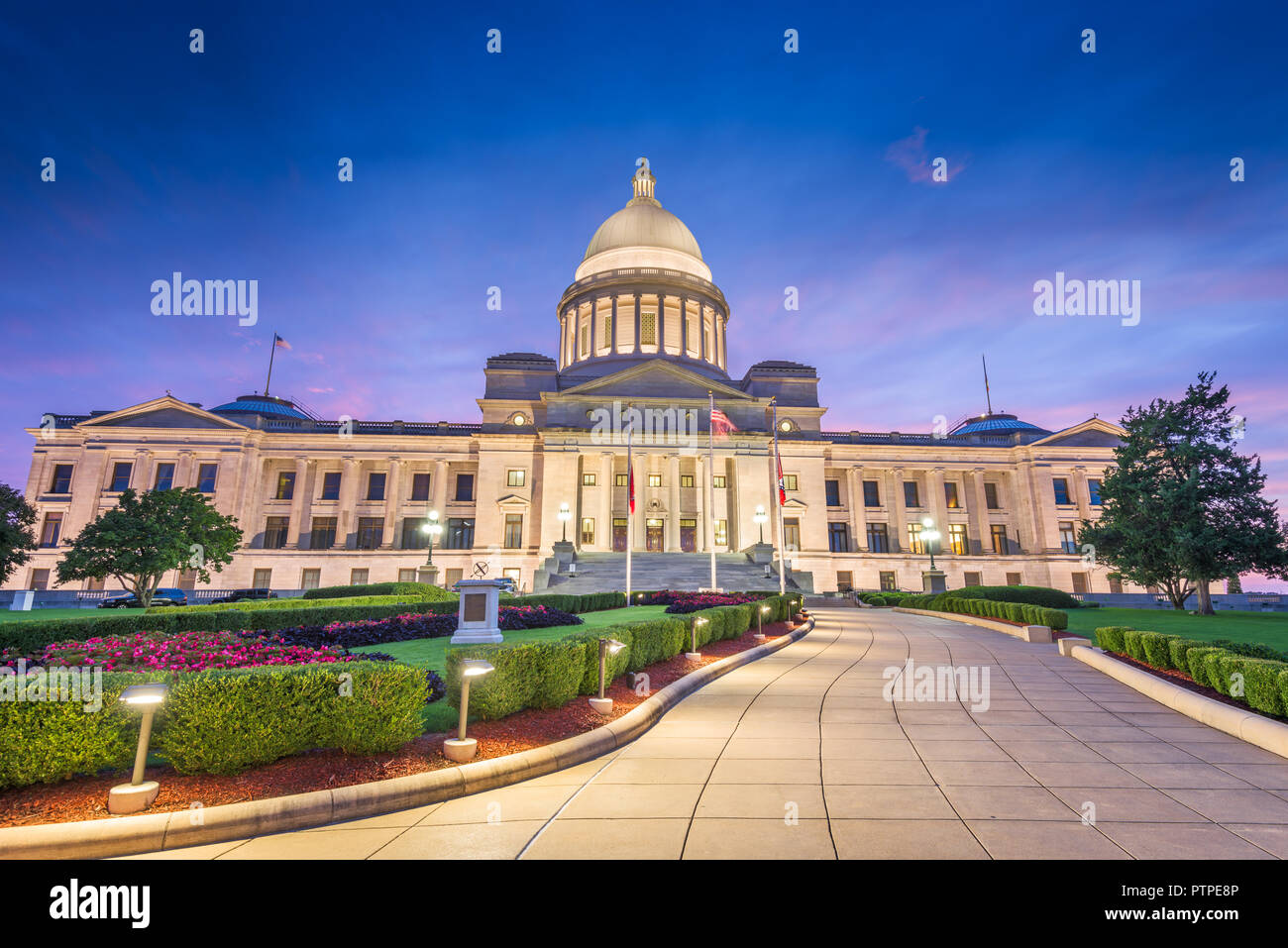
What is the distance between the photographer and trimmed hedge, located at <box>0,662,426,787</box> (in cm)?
597

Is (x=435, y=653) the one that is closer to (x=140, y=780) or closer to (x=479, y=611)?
(x=479, y=611)

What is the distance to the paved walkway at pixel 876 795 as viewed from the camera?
5336mm

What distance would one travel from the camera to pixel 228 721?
21.4 ft

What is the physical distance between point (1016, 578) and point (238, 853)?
65875 millimetres

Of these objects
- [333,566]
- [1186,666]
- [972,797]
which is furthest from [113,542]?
[1186,666]

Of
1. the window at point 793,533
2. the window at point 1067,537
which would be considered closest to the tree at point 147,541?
the window at point 793,533

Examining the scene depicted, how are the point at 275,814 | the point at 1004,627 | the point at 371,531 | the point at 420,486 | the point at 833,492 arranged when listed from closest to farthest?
the point at 275,814 → the point at 1004,627 → the point at 371,531 → the point at 420,486 → the point at 833,492

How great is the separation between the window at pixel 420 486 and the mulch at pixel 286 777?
54.0 meters

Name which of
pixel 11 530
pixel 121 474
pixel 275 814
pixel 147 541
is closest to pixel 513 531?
pixel 147 541

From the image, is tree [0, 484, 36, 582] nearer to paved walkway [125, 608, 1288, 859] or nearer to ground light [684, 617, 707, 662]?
ground light [684, 617, 707, 662]

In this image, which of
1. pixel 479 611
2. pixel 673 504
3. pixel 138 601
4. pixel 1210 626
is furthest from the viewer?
pixel 673 504

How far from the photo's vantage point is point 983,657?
1725cm

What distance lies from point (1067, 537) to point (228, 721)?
69.7m
